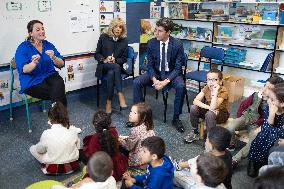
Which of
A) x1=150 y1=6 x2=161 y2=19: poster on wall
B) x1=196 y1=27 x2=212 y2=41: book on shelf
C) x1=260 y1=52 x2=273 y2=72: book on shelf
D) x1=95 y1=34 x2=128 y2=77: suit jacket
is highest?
x1=150 y1=6 x2=161 y2=19: poster on wall

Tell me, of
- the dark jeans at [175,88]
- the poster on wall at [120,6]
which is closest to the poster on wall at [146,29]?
the poster on wall at [120,6]

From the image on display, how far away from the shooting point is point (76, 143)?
278 centimetres

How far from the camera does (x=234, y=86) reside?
4.73 meters

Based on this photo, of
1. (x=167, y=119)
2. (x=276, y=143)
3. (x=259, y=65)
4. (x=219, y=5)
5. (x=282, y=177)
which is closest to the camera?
(x=282, y=177)

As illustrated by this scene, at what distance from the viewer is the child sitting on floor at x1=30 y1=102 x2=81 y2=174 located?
2625 mm

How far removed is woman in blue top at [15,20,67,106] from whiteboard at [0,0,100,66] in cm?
36

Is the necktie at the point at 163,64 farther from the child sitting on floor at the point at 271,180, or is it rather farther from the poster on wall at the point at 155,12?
the child sitting on floor at the point at 271,180

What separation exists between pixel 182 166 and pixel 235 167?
0.62 metres

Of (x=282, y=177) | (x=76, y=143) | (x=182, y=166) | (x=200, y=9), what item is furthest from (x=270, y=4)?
(x=282, y=177)

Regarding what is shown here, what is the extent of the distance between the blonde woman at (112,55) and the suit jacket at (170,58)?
473 millimetres

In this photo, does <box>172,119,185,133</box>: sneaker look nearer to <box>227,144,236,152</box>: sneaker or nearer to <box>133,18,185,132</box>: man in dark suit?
<box>133,18,185,132</box>: man in dark suit

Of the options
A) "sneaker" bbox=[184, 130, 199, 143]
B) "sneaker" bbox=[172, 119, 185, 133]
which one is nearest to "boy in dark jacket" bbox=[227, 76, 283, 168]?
"sneaker" bbox=[184, 130, 199, 143]

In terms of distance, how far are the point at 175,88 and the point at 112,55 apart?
1.12 metres

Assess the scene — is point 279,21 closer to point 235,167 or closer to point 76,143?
point 235,167
